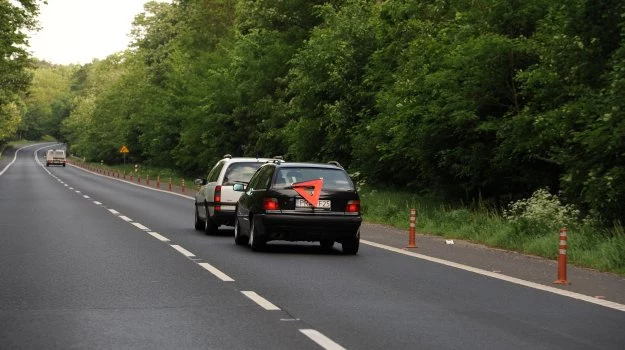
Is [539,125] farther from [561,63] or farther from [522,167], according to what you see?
[522,167]

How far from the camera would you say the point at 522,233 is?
1892cm

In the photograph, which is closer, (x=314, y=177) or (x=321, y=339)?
(x=321, y=339)

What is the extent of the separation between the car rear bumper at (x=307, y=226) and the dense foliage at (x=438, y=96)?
180 inches

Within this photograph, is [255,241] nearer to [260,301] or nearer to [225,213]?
[225,213]

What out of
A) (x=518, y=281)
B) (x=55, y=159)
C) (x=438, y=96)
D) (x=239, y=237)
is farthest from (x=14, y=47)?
(x=55, y=159)

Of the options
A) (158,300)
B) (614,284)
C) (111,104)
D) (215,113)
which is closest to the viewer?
(158,300)

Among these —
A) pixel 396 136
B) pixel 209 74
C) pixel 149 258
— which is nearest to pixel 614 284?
pixel 149 258

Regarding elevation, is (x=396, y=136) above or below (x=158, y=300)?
above

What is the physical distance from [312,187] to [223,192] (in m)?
4.65

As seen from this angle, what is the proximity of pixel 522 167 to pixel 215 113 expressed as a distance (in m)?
32.2

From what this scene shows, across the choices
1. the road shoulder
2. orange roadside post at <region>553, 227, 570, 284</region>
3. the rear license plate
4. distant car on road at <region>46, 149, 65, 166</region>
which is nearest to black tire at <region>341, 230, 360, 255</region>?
the rear license plate

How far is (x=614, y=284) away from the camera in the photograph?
12734 millimetres

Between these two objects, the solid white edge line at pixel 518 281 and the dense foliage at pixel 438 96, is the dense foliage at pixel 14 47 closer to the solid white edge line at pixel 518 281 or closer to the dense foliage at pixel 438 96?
the dense foliage at pixel 438 96

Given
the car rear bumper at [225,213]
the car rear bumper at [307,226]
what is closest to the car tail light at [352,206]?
the car rear bumper at [307,226]
